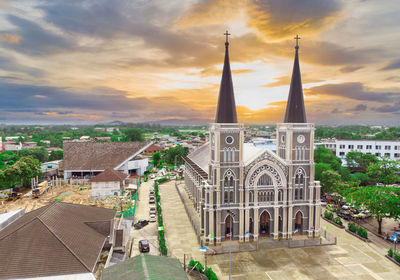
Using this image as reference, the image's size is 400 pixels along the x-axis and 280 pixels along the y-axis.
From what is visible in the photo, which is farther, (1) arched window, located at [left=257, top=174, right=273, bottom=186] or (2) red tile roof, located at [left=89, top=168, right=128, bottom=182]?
(2) red tile roof, located at [left=89, top=168, right=128, bottom=182]

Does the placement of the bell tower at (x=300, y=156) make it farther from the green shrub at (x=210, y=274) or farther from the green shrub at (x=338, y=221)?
the green shrub at (x=210, y=274)

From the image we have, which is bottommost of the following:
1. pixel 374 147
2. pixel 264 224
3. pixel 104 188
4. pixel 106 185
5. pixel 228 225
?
pixel 264 224

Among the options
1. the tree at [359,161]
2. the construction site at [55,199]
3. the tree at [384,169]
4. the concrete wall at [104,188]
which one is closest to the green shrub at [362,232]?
the tree at [384,169]

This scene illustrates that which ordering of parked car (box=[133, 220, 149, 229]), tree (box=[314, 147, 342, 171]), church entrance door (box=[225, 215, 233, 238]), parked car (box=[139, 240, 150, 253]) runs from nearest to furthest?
parked car (box=[139, 240, 150, 253]), church entrance door (box=[225, 215, 233, 238]), parked car (box=[133, 220, 149, 229]), tree (box=[314, 147, 342, 171])

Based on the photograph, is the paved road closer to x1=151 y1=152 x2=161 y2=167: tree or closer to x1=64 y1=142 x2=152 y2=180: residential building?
x1=64 y1=142 x2=152 y2=180: residential building

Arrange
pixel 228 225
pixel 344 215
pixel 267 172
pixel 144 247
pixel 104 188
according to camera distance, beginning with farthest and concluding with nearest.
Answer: pixel 104 188, pixel 344 215, pixel 267 172, pixel 228 225, pixel 144 247

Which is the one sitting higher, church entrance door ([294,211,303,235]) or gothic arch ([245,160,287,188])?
gothic arch ([245,160,287,188])

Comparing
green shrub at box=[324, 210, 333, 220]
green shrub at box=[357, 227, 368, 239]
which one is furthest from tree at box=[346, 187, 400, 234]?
green shrub at box=[324, 210, 333, 220]

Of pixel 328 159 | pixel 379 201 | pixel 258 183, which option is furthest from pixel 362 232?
pixel 328 159

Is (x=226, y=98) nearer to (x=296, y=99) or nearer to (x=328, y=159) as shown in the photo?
(x=296, y=99)

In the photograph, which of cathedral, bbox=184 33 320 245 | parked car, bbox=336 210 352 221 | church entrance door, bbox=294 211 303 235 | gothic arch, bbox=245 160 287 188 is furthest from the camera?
parked car, bbox=336 210 352 221
